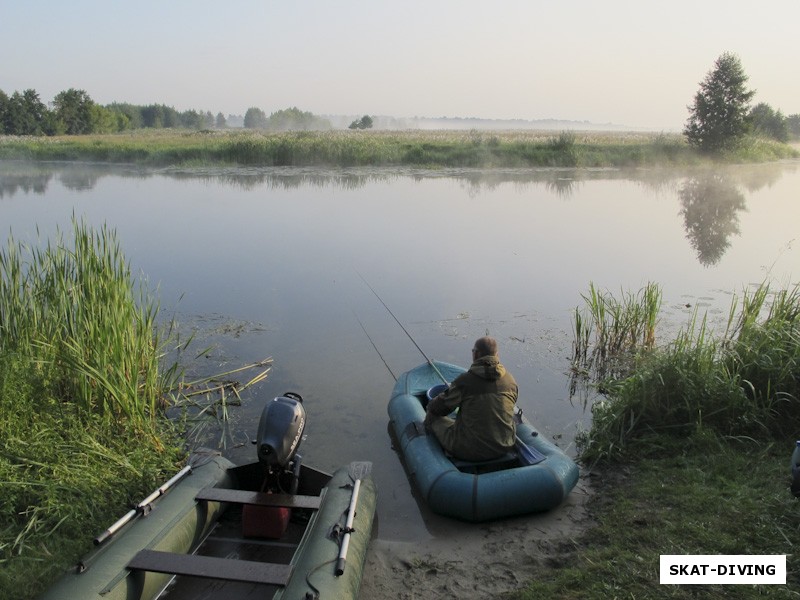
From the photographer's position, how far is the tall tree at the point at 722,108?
30375 millimetres

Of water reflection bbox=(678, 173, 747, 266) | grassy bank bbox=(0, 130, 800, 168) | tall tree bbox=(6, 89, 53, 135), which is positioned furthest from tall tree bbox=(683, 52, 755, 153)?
tall tree bbox=(6, 89, 53, 135)

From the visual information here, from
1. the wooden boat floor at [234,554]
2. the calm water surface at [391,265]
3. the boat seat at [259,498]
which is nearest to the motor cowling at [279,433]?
the boat seat at [259,498]

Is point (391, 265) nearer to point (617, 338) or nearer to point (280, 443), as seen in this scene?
point (617, 338)

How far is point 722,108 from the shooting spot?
1202 inches

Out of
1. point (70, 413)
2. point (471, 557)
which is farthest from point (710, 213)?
point (70, 413)

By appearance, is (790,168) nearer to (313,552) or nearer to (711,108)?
(711,108)

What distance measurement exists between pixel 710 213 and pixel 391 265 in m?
9.85

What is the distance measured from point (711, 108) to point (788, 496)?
1237 inches

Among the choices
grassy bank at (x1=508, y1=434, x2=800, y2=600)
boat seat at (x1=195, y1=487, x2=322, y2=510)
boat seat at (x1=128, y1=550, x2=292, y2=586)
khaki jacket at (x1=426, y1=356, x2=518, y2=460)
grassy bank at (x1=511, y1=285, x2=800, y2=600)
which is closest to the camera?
boat seat at (x1=128, y1=550, x2=292, y2=586)

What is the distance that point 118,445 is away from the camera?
4.65 m

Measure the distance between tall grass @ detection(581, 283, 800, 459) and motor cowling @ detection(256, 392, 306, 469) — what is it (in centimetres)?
233

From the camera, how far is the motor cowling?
12.8 ft

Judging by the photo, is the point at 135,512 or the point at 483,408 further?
the point at 483,408

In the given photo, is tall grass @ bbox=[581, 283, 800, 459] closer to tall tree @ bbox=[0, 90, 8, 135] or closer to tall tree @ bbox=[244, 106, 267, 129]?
tall tree @ bbox=[0, 90, 8, 135]
